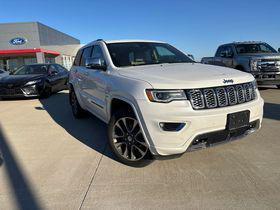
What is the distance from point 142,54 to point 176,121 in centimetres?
213

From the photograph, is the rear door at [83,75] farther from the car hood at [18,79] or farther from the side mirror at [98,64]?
the car hood at [18,79]

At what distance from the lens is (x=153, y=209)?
11.0 feet

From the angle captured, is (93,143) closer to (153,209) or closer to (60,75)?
(153,209)

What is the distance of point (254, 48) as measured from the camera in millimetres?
12961

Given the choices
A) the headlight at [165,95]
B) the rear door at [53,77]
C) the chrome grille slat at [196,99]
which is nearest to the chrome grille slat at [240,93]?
the chrome grille slat at [196,99]

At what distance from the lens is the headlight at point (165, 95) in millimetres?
3891

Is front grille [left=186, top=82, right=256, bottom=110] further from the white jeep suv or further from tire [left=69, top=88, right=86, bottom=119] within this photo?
tire [left=69, top=88, right=86, bottom=119]

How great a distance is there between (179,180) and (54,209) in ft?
4.77

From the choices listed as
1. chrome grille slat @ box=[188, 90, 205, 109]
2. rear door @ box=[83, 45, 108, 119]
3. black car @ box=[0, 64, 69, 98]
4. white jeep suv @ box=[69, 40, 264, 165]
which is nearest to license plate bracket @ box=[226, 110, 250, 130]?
white jeep suv @ box=[69, 40, 264, 165]

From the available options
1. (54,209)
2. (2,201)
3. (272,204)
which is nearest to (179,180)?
(272,204)

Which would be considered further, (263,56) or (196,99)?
(263,56)

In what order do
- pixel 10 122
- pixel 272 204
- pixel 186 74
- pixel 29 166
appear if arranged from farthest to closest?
pixel 10 122
pixel 29 166
pixel 186 74
pixel 272 204

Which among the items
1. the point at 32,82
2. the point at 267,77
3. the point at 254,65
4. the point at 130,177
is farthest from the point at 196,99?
the point at 32,82

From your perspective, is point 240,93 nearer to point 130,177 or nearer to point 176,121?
point 176,121
